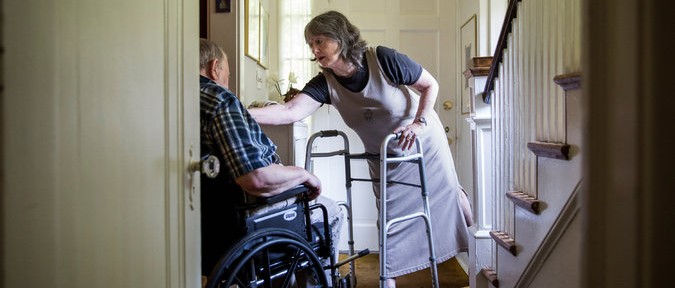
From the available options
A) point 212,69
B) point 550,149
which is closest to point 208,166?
point 212,69

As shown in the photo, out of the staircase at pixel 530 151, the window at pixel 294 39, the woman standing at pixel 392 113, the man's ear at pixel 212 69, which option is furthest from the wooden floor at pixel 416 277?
the man's ear at pixel 212 69

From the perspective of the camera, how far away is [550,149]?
4.81ft

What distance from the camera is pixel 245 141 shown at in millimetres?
1559

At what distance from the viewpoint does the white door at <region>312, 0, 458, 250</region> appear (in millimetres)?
3842

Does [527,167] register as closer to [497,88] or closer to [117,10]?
[497,88]

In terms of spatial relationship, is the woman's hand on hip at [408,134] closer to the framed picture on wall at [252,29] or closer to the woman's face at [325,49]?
the woman's face at [325,49]

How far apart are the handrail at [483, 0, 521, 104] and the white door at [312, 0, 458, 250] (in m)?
1.66

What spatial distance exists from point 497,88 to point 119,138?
167 cm

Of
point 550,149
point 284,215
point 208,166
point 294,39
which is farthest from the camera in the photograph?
point 294,39

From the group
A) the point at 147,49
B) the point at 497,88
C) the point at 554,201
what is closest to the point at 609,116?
the point at 147,49

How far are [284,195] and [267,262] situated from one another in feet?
0.74

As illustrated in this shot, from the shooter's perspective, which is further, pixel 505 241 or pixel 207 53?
pixel 505 241

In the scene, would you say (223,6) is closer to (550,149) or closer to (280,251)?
(280,251)

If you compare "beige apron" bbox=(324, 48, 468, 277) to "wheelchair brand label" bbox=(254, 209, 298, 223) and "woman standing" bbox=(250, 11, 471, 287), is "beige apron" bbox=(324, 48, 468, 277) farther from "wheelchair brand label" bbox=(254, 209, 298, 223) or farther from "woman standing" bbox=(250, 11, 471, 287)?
"wheelchair brand label" bbox=(254, 209, 298, 223)
